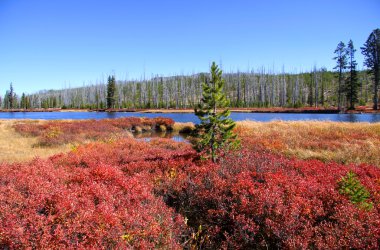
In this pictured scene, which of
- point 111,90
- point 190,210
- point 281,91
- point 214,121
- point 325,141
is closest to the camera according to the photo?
point 190,210

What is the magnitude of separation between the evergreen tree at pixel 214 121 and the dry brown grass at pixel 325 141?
547cm

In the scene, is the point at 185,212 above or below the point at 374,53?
below

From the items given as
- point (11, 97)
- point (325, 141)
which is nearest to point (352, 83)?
point (325, 141)

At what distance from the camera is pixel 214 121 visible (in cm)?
938

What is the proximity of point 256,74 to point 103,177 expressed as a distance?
14626 centimetres

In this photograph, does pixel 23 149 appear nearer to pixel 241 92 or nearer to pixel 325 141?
pixel 325 141

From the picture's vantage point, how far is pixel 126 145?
15.5 metres

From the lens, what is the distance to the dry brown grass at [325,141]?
1234 cm

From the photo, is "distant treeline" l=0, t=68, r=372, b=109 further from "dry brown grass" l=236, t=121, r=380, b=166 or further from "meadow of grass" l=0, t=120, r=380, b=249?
"meadow of grass" l=0, t=120, r=380, b=249

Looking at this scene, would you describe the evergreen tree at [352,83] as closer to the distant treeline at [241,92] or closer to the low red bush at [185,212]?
the distant treeline at [241,92]

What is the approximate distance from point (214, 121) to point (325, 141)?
10100mm

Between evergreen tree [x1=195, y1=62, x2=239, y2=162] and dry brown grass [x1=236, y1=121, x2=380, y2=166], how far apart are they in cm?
547

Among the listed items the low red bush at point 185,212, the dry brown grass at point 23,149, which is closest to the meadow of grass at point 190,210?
the low red bush at point 185,212

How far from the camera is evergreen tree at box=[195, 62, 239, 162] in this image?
9.48m
